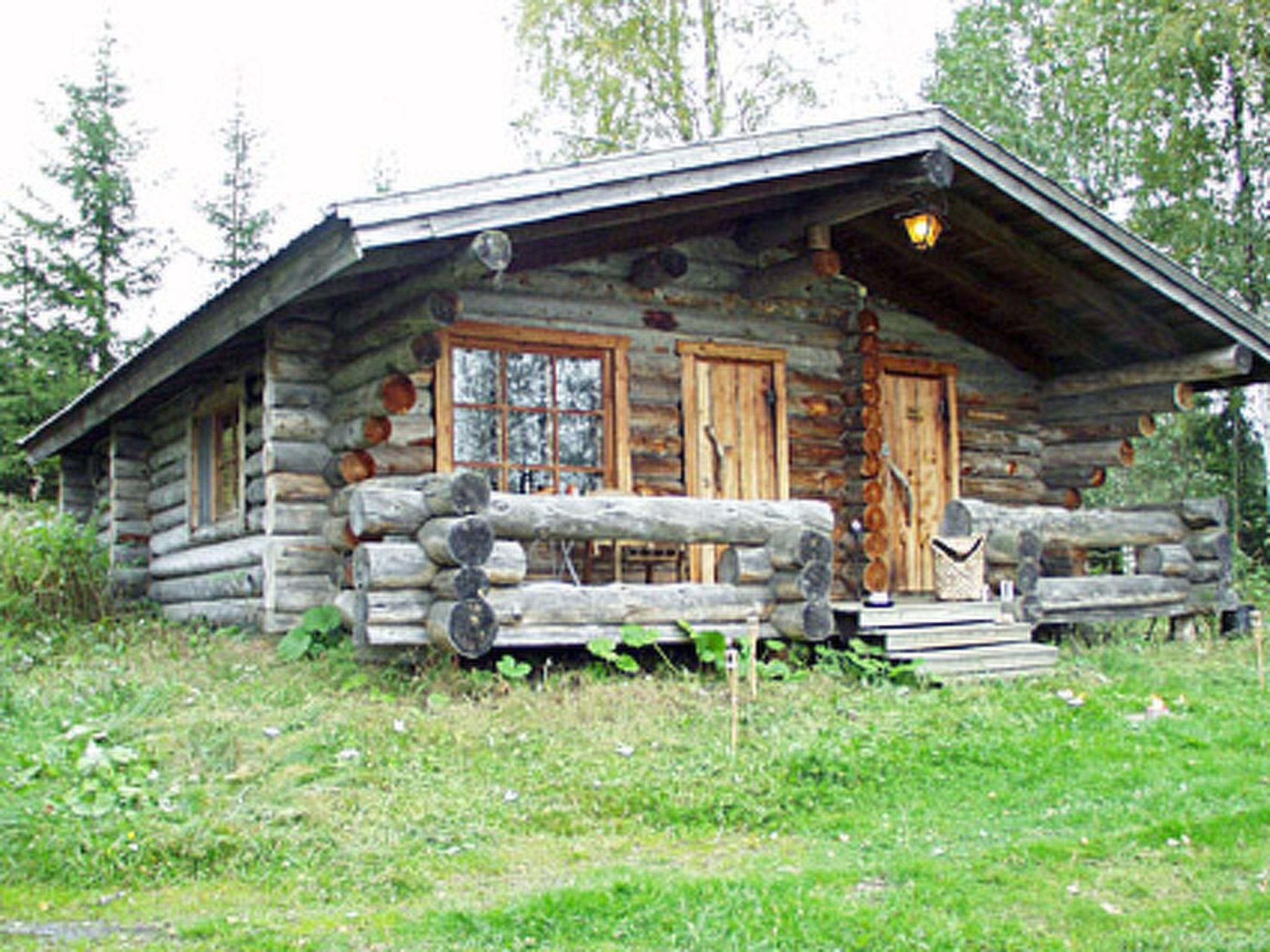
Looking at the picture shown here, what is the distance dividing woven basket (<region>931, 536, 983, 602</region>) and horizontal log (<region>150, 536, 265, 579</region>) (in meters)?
5.13

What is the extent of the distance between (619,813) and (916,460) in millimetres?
7114

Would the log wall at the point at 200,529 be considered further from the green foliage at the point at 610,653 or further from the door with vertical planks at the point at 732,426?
the door with vertical planks at the point at 732,426

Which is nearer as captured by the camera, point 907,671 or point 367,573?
point 367,573

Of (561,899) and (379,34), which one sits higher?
(379,34)

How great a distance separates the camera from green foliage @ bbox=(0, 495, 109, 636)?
12.1 metres

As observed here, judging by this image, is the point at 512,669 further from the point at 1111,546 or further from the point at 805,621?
the point at 1111,546

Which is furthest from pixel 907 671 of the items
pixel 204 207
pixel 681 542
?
pixel 204 207

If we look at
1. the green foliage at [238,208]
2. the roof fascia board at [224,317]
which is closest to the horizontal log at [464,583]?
the roof fascia board at [224,317]

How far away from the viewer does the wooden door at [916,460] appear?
1217cm

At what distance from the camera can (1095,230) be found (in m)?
11.0

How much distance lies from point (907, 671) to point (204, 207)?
18.4m

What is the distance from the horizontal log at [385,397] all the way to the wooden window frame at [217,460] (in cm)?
179

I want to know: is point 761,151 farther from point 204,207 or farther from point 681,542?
point 204,207

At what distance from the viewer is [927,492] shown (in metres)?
12.5
